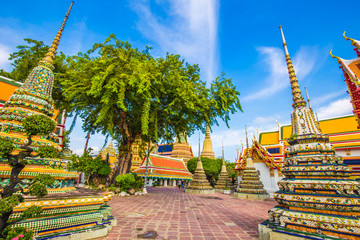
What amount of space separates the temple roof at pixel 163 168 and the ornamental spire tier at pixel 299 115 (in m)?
23.0

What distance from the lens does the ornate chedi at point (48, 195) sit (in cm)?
318

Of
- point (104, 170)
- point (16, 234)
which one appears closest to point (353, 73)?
point (16, 234)

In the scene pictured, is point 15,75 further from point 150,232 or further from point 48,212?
point 150,232

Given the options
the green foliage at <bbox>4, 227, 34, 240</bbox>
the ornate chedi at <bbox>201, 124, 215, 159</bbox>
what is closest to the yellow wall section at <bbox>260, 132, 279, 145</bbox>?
the ornate chedi at <bbox>201, 124, 215, 159</bbox>

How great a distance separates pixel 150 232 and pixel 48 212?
2.21 m

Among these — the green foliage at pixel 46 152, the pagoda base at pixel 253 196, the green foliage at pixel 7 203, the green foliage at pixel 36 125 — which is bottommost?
the pagoda base at pixel 253 196

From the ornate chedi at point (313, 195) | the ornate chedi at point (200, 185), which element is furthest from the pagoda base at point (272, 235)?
the ornate chedi at point (200, 185)

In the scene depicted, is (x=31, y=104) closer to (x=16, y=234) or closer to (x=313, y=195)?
(x=16, y=234)

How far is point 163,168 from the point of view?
90.9 feet

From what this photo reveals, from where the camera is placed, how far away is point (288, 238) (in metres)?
3.30

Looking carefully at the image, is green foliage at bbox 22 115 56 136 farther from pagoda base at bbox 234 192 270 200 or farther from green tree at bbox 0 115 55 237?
pagoda base at bbox 234 192 270 200

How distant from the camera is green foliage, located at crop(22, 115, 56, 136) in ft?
8.15

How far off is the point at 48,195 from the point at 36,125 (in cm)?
183

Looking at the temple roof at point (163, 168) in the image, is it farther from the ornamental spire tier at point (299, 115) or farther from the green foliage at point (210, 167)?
the ornamental spire tier at point (299, 115)
